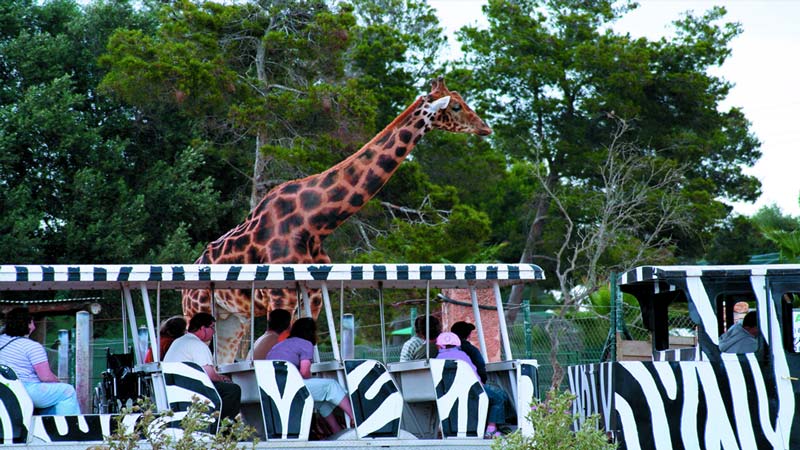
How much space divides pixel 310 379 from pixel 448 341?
1.37 meters

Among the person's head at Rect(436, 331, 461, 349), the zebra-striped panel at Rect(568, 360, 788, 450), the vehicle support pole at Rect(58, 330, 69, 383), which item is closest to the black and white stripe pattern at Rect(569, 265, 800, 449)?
the zebra-striped panel at Rect(568, 360, 788, 450)

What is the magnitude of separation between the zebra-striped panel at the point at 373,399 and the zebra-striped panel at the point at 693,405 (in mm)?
1851

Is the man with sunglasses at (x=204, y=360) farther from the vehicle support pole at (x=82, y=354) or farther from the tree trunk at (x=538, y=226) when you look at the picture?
the tree trunk at (x=538, y=226)

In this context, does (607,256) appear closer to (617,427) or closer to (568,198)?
(568,198)

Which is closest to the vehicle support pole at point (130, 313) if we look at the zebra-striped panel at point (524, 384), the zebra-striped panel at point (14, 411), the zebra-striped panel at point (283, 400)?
A: the zebra-striped panel at point (14, 411)

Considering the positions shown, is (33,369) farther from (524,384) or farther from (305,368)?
(524,384)

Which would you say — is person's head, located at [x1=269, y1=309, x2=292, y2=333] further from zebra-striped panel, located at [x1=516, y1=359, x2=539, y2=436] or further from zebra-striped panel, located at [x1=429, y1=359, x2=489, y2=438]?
zebra-striped panel, located at [x1=516, y1=359, x2=539, y2=436]

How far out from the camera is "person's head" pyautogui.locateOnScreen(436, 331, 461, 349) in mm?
10250

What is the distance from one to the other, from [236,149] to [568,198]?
8477 millimetres

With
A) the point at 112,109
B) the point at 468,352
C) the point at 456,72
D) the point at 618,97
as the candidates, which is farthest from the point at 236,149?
the point at 468,352

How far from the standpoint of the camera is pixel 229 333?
1290 cm

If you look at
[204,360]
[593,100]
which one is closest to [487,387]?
[204,360]

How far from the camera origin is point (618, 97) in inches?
1149

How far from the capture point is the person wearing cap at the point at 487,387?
10039 millimetres
